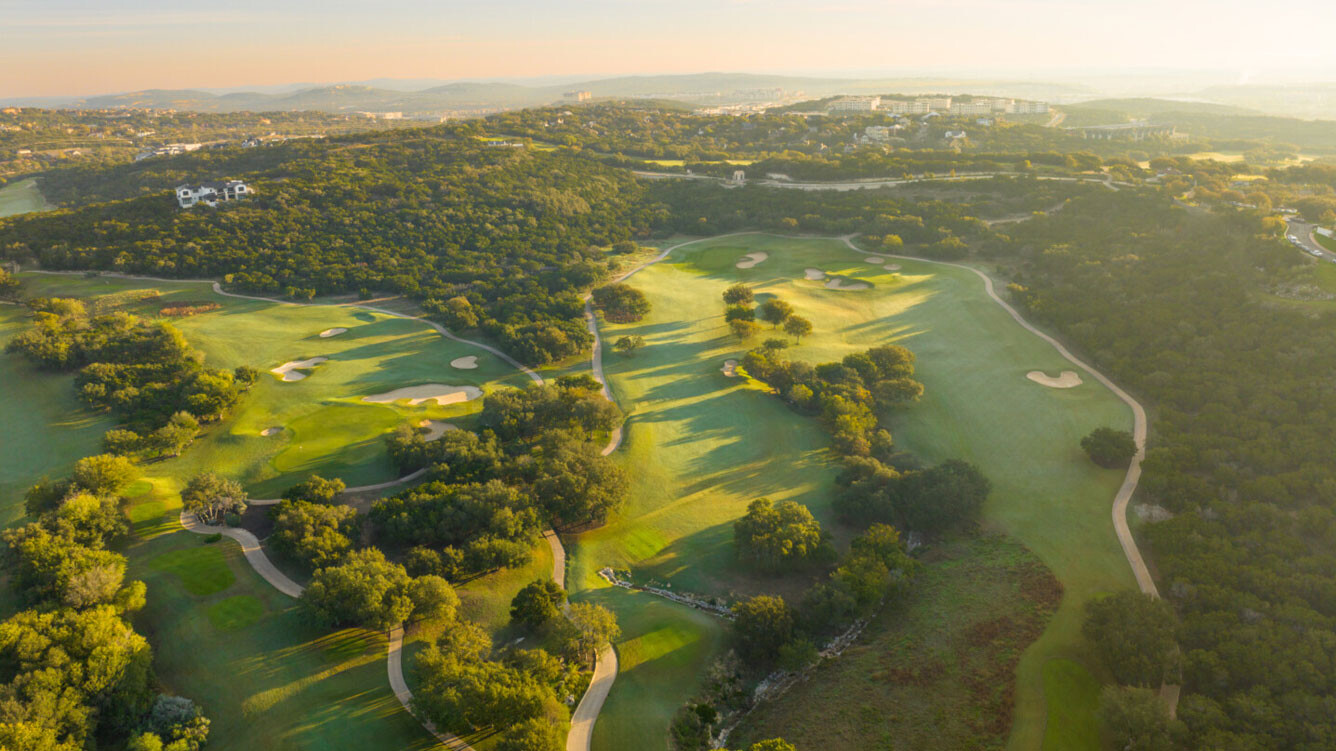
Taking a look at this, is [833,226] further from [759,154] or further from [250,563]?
[250,563]

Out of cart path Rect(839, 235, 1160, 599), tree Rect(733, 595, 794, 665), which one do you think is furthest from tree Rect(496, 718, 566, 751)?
cart path Rect(839, 235, 1160, 599)

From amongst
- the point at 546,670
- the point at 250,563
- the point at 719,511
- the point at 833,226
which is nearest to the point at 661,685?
the point at 546,670

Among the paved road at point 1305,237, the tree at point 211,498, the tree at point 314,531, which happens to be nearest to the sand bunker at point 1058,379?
the paved road at point 1305,237

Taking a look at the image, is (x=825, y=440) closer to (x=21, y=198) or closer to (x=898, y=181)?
(x=898, y=181)

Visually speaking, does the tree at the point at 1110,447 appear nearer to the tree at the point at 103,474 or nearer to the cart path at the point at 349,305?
the cart path at the point at 349,305

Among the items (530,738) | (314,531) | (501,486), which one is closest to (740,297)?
(501,486)

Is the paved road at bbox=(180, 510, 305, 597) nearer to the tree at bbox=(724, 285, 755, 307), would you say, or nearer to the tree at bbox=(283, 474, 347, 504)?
the tree at bbox=(283, 474, 347, 504)
